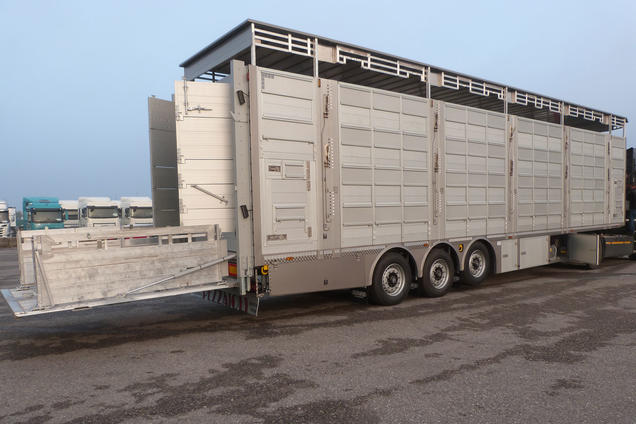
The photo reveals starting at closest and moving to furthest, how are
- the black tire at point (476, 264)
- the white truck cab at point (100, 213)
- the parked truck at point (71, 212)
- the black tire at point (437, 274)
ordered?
the black tire at point (437, 274) < the black tire at point (476, 264) < the white truck cab at point (100, 213) < the parked truck at point (71, 212)

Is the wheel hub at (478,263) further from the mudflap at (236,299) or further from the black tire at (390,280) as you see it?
the mudflap at (236,299)

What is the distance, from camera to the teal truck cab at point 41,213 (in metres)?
22.2

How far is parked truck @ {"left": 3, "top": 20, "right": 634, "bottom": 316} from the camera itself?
5562mm

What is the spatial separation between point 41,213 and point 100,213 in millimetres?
2687

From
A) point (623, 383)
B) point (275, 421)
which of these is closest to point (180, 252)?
point (275, 421)

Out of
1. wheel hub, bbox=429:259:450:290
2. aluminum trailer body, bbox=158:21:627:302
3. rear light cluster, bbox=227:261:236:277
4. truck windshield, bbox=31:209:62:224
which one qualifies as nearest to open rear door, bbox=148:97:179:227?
aluminum trailer body, bbox=158:21:627:302

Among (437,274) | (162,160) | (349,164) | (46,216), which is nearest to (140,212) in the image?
(46,216)

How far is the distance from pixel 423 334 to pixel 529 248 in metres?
5.31

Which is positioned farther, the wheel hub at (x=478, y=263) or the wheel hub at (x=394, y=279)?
the wheel hub at (x=478, y=263)

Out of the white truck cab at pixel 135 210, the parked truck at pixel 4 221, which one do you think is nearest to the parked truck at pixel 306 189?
the white truck cab at pixel 135 210

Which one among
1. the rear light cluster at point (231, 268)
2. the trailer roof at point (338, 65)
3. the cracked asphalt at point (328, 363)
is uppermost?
the trailer roof at point (338, 65)

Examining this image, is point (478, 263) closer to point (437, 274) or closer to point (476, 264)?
point (476, 264)

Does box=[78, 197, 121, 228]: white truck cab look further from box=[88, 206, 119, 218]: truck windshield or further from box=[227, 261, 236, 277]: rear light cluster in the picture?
box=[227, 261, 236, 277]: rear light cluster

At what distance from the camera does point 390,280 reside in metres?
7.55
